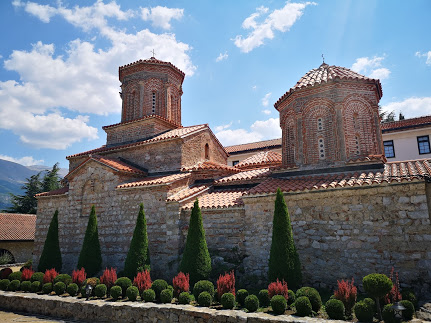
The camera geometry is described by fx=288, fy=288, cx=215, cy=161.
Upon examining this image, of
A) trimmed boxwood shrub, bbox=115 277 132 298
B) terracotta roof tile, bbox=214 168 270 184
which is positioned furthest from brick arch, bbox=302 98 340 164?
trimmed boxwood shrub, bbox=115 277 132 298

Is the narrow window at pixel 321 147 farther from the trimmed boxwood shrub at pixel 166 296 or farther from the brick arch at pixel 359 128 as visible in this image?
the trimmed boxwood shrub at pixel 166 296

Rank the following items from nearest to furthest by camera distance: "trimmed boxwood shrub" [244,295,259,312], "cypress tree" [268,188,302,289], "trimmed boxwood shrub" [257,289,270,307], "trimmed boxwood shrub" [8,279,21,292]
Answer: "trimmed boxwood shrub" [244,295,259,312], "trimmed boxwood shrub" [257,289,270,307], "cypress tree" [268,188,302,289], "trimmed boxwood shrub" [8,279,21,292]

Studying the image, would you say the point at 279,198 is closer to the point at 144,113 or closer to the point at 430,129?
the point at 144,113

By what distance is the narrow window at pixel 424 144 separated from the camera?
1824cm

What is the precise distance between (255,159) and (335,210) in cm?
587

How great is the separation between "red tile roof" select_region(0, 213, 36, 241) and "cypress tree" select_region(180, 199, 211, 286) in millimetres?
15880

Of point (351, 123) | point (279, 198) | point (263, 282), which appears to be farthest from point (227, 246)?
point (351, 123)

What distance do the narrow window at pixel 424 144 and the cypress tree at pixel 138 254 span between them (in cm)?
1802

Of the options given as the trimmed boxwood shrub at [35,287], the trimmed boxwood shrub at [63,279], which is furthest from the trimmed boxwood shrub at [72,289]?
the trimmed boxwood shrub at [35,287]

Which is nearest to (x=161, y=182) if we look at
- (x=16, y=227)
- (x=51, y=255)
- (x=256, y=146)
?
(x=51, y=255)

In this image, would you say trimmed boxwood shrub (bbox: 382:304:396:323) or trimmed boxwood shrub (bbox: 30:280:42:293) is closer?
trimmed boxwood shrub (bbox: 382:304:396:323)

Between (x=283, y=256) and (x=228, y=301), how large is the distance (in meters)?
1.85

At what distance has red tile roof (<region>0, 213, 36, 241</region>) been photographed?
61.5ft

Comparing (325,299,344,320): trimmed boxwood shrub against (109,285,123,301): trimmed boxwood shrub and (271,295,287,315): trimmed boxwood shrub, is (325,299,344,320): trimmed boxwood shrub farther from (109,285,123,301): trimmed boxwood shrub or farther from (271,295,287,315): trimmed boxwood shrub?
(109,285,123,301): trimmed boxwood shrub
